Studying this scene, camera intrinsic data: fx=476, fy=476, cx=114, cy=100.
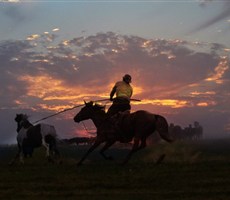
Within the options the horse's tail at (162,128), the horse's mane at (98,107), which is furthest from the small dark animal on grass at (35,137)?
the horse's tail at (162,128)

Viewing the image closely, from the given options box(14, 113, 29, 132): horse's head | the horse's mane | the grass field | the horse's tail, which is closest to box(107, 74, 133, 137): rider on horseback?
the horse's mane

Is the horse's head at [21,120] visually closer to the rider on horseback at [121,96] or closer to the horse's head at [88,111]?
the horse's head at [88,111]

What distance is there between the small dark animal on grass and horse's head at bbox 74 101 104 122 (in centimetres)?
236

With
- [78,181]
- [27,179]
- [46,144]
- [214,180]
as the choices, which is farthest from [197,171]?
[46,144]

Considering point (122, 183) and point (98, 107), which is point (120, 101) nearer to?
point (98, 107)

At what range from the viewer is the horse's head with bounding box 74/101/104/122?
17.5 metres

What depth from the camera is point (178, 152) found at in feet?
70.0

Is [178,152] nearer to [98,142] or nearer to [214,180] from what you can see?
[98,142]

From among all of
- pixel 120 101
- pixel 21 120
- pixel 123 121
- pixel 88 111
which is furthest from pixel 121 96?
pixel 21 120

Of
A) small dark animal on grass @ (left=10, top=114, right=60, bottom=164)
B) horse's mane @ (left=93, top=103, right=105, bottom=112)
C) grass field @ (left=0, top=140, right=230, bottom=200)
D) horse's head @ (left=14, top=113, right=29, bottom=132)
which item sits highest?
horse's mane @ (left=93, top=103, right=105, bottom=112)

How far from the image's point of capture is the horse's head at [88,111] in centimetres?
1745

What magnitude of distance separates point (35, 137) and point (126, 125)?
5.12 meters

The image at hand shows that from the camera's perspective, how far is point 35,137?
1978cm

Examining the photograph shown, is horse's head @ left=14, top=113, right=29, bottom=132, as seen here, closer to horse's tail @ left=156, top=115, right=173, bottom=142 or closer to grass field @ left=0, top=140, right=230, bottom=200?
grass field @ left=0, top=140, right=230, bottom=200
